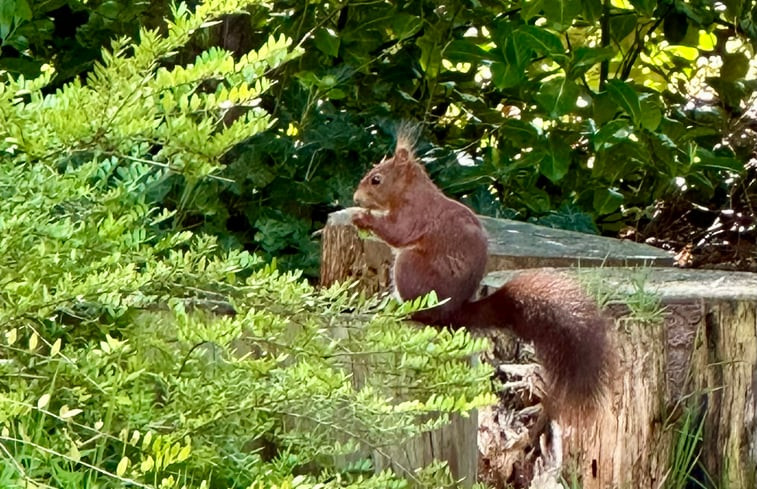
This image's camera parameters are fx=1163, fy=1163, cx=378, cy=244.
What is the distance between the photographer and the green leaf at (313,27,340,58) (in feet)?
11.3

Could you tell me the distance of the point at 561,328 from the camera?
199 centimetres

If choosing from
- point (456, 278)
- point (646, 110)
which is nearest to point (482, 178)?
point (646, 110)

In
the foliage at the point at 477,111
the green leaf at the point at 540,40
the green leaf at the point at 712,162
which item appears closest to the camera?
the green leaf at the point at 540,40

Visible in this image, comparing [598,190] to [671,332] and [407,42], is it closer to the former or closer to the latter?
[407,42]

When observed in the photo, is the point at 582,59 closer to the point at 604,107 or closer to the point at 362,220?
the point at 604,107

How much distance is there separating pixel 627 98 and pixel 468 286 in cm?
109

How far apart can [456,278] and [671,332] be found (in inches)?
16.3

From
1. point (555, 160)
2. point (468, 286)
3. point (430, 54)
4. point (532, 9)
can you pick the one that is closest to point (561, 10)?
point (532, 9)

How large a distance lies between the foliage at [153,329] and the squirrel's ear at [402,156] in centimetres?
126

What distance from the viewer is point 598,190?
3.83 m

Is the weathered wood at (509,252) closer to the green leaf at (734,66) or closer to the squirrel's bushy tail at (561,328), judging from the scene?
the squirrel's bushy tail at (561,328)

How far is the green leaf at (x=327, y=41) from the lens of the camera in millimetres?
3448

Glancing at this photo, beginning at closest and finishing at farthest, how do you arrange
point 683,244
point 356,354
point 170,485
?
1. point 170,485
2. point 356,354
3. point 683,244

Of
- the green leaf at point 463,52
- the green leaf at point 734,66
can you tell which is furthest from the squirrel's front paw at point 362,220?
the green leaf at point 734,66
